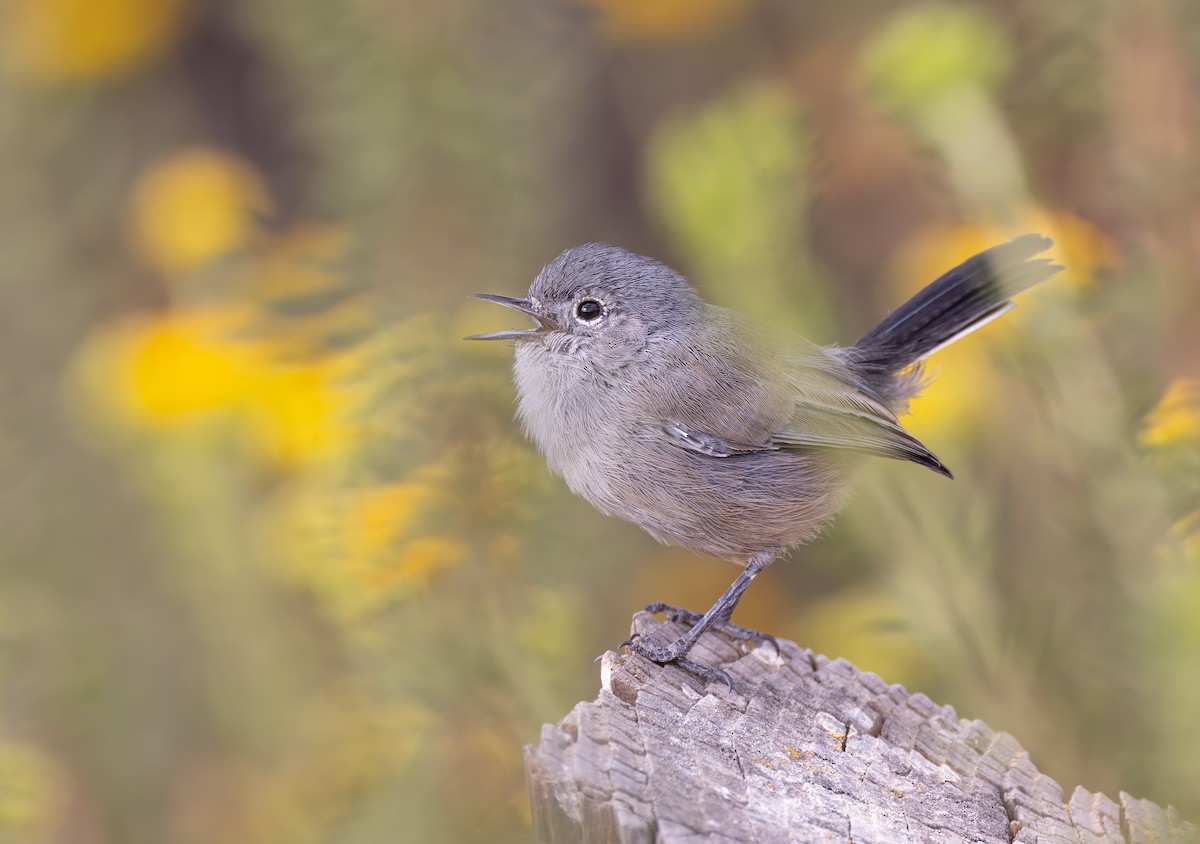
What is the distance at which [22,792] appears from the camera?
10.9 ft

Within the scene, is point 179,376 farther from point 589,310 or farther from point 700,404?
point 700,404

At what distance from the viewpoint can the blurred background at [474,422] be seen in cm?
335

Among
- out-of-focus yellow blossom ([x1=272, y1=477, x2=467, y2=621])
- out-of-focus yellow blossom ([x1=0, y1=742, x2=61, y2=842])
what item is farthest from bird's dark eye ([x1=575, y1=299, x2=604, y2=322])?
out-of-focus yellow blossom ([x1=0, y1=742, x2=61, y2=842])

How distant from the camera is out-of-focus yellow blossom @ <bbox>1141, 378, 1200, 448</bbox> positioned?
299cm

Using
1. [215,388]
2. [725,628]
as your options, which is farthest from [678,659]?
[215,388]

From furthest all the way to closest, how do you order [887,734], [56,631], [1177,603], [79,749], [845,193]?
[845,193] → [79,749] → [56,631] → [1177,603] → [887,734]

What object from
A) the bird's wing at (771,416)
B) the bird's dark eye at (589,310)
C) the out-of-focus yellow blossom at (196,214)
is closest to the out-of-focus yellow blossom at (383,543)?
the bird's dark eye at (589,310)

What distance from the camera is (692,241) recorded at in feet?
12.1

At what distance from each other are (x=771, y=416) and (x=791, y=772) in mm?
1408

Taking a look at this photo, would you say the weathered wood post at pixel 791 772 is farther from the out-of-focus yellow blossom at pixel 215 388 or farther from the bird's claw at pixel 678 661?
the out-of-focus yellow blossom at pixel 215 388

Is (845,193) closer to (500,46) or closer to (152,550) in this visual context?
(500,46)

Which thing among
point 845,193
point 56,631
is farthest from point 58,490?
point 845,193

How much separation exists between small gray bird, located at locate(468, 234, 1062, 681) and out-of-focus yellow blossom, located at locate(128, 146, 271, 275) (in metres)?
1.50

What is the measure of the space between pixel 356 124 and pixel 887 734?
2.25 meters
